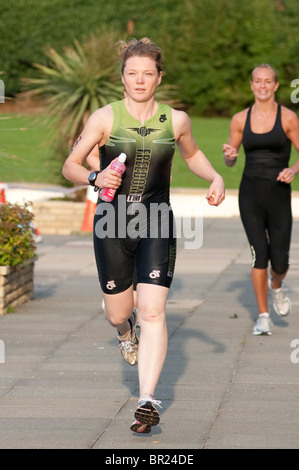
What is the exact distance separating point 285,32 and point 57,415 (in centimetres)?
6467

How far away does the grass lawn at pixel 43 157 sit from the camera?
10523 mm

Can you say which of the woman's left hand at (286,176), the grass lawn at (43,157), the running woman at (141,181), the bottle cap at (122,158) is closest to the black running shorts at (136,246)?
the running woman at (141,181)

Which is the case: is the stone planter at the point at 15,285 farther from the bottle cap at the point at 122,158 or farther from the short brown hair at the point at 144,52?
the bottle cap at the point at 122,158

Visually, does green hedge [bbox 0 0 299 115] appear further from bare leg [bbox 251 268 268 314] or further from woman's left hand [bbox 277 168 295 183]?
woman's left hand [bbox 277 168 295 183]

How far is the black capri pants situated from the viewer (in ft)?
30.0

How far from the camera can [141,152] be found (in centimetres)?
623

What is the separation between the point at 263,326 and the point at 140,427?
3.44 meters

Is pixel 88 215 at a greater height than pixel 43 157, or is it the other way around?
pixel 43 157

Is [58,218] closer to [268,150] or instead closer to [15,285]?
[15,285]

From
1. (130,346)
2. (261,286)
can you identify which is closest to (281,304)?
(261,286)

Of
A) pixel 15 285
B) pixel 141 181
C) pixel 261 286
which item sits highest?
pixel 141 181

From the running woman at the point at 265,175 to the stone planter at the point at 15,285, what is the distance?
235 cm
